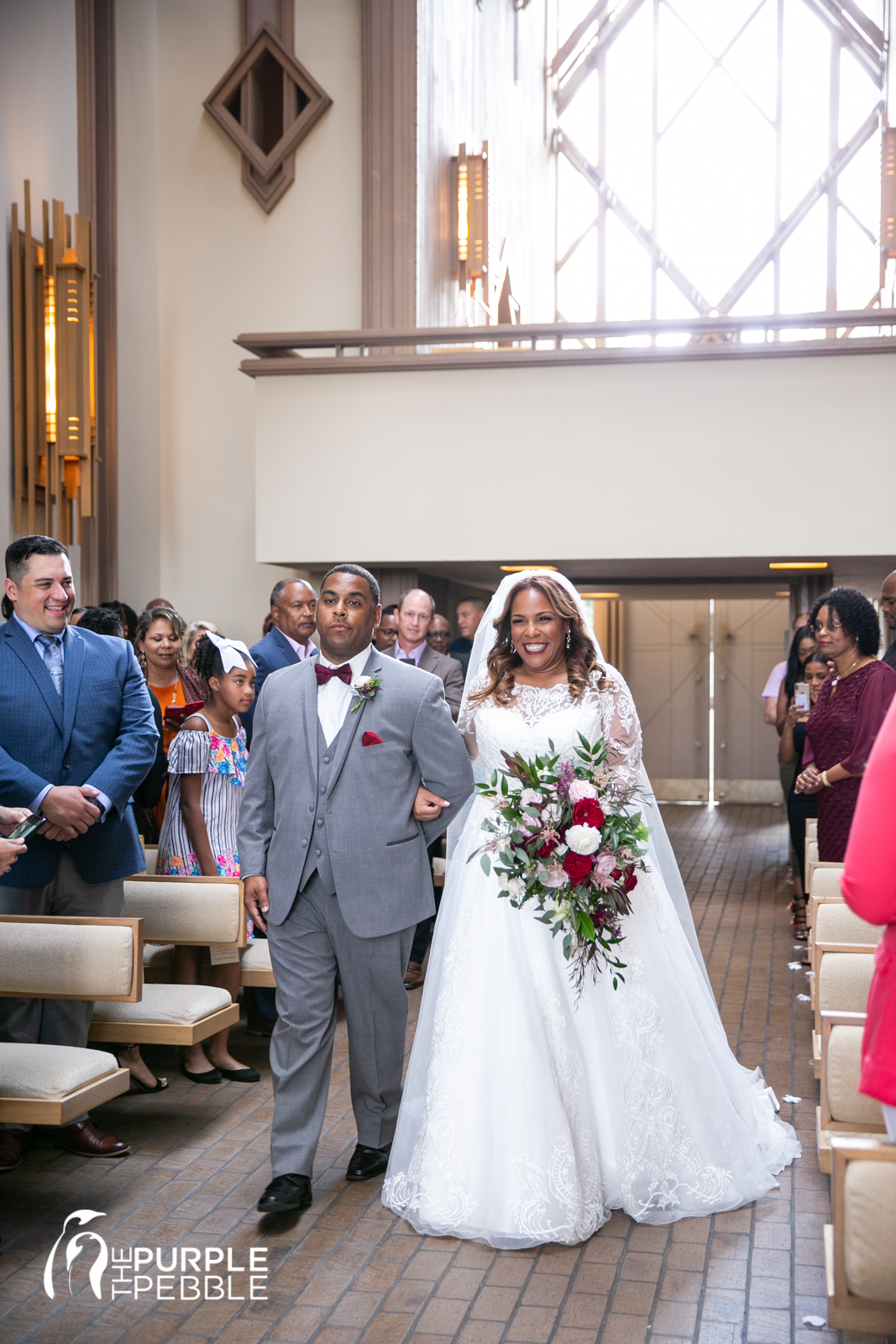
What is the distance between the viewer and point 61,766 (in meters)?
4.52

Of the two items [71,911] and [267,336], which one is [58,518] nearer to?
[267,336]

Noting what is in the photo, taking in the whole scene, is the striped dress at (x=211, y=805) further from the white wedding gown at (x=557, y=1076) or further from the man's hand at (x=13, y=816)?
the white wedding gown at (x=557, y=1076)

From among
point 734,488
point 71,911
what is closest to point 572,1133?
point 71,911

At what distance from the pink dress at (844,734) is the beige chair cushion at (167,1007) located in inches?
124

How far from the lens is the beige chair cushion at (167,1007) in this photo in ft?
14.8

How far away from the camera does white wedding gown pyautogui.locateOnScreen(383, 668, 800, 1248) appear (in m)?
3.68

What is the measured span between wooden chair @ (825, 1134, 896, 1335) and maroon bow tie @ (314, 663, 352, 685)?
2.25 meters

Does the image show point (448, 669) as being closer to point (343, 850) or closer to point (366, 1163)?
point (343, 850)

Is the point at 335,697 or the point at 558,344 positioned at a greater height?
the point at 558,344

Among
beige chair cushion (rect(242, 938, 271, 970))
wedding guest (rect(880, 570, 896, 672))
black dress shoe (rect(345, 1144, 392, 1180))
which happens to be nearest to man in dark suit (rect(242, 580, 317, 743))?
beige chair cushion (rect(242, 938, 271, 970))

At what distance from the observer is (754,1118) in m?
4.30

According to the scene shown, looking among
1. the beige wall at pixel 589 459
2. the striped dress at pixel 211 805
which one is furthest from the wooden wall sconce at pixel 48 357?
the striped dress at pixel 211 805

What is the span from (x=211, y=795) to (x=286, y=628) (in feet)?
6.69

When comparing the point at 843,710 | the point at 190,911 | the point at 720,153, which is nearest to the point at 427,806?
the point at 190,911
